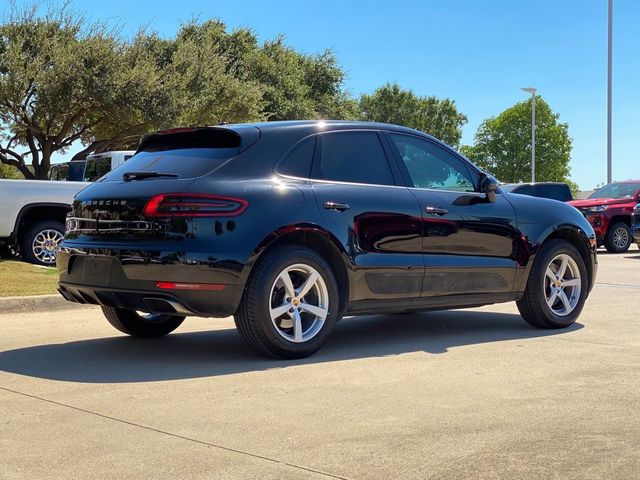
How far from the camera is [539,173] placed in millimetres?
87000

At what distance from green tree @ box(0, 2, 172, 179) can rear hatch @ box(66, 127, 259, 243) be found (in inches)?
839

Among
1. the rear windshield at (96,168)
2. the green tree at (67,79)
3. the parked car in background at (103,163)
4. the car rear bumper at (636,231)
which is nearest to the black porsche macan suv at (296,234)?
the parked car in background at (103,163)

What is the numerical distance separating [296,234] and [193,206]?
31.5 inches

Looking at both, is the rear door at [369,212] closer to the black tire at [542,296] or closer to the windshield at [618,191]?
the black tire at [542,296]

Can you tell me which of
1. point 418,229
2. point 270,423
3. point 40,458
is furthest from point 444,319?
point 40,458

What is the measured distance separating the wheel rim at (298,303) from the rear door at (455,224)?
1.02 m

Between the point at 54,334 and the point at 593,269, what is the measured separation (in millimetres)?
4953

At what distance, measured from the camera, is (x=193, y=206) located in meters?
5.38

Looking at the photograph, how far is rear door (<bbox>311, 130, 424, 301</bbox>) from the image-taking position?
596 centimetres

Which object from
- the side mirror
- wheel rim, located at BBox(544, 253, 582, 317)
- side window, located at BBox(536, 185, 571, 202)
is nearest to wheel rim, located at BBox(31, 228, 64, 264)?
the side mirror

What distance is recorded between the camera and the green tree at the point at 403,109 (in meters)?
76.1

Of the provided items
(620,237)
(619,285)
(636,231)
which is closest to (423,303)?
(619,285)

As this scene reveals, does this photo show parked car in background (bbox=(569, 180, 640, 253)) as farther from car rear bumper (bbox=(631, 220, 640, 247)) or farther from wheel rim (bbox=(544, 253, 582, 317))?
wheel rim (bbox=(544, 253, 582, 317))

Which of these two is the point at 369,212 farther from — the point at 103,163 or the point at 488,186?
the point at 103,163
